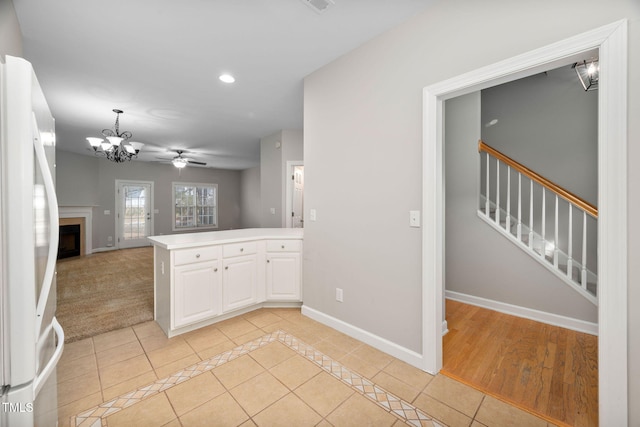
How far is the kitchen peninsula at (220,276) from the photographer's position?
2434 mm

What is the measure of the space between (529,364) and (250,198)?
8560mm

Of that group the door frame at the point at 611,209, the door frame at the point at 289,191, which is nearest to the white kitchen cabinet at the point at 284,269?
the door frame at the point at 289,191

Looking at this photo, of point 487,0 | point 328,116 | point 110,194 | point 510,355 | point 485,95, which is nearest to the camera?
point 487,0

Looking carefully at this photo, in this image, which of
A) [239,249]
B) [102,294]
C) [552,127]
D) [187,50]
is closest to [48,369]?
[239,249]

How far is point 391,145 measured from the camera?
212cm

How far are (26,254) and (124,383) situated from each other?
1.46m

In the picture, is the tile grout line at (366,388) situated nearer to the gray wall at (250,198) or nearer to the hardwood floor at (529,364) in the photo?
the hardwood floor at (529,364)

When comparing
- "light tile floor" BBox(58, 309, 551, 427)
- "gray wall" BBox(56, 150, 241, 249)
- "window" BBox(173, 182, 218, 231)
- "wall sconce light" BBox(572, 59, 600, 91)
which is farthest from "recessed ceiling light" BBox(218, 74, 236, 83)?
"window" BBox(173, 182, 218, 231)

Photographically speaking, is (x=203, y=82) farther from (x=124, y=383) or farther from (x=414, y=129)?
(x=124, y=383)

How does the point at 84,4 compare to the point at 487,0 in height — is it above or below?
above

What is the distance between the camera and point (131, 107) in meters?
3.67

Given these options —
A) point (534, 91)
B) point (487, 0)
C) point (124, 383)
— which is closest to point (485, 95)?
point (534, 91)

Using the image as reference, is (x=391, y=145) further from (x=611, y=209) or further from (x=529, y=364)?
(x=529, y=364)

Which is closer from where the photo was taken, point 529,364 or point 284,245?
point 529,364
